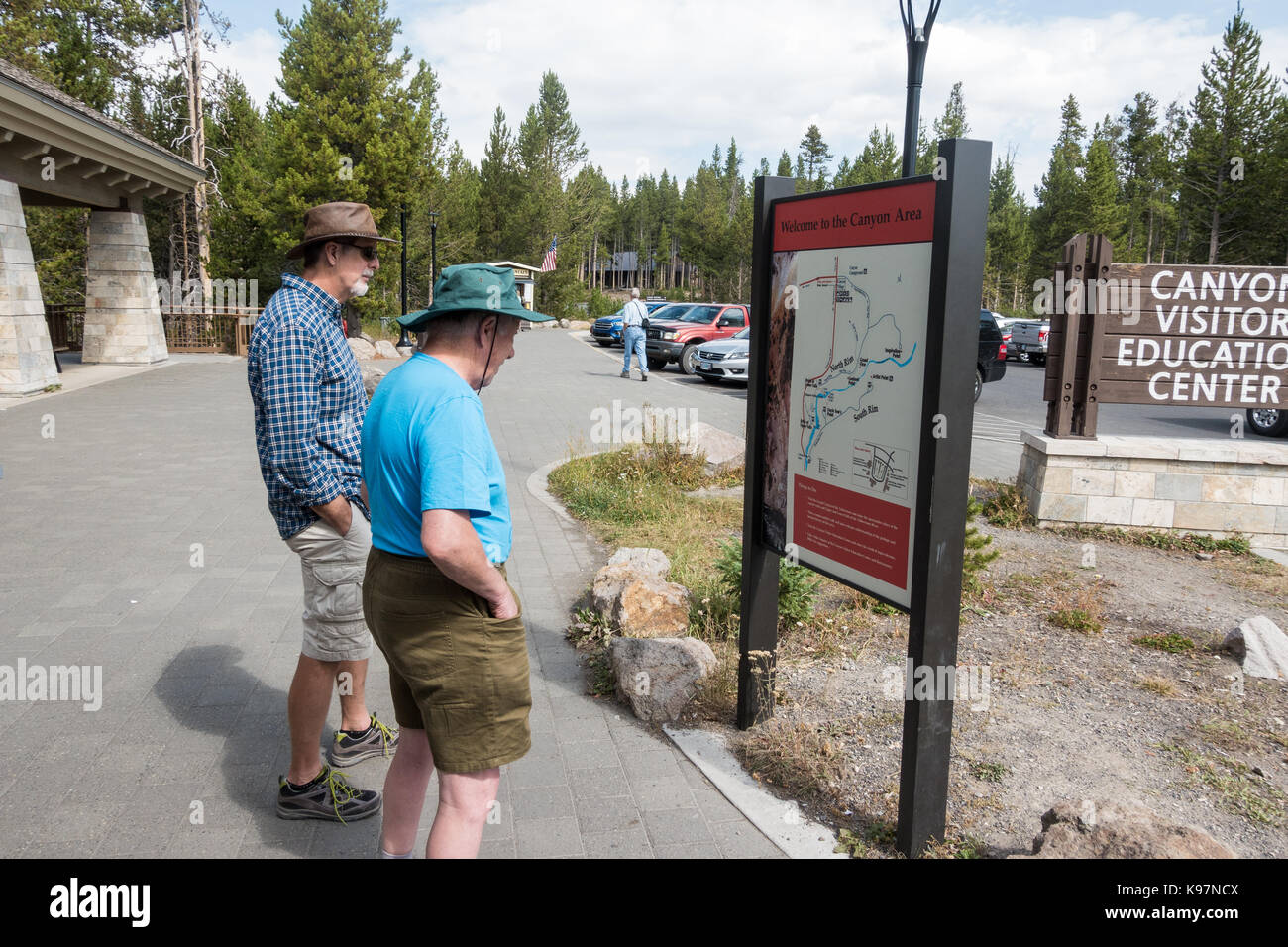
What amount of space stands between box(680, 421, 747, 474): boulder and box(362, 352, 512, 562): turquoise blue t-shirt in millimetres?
6847

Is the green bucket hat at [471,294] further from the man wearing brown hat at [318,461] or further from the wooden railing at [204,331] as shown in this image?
the wooden railing at [204,331]

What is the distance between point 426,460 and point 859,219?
182cm

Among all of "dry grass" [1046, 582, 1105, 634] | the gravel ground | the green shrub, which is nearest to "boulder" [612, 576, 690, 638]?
the green shrub

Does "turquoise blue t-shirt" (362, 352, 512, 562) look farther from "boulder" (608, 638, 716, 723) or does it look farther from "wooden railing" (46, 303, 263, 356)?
"wooden railing" (46, 303, 263, 356)

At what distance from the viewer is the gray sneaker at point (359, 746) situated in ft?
12.0

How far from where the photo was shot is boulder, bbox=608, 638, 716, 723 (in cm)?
412

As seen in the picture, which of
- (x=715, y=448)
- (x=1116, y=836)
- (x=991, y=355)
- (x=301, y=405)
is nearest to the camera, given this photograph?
(x=1116, y=836)

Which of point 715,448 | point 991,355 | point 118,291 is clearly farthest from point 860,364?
point 118,291

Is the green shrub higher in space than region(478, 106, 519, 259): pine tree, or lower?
lower

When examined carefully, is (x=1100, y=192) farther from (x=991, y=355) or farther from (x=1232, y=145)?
(x=991, y=355)

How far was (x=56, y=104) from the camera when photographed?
1412 centimetres

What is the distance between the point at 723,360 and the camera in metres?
20.7

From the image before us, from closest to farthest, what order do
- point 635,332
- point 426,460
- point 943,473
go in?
1. point 426,460
2. point 943,473
3. point 635,332
